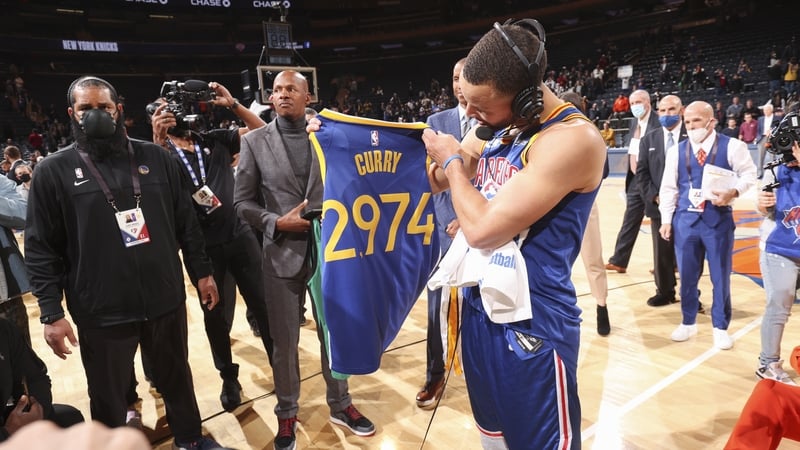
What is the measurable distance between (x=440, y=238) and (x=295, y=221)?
1.02 meters

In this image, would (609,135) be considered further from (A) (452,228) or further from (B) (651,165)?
(A) (452,228)

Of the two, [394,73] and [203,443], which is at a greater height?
[394,73]

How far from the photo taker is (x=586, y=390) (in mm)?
3352

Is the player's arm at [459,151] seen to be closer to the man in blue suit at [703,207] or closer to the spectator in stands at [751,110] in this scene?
the man in blue suit at [703,207]

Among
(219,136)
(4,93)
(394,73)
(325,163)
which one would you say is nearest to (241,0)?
(394,73)

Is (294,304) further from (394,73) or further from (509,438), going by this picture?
(394,73)

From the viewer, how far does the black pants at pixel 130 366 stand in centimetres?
239

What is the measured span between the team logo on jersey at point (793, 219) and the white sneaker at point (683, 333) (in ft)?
4.35

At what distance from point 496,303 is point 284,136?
5.78 feet

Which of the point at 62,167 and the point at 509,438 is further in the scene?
the point at 62,167

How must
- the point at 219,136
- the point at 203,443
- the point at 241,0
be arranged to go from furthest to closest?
the point at 241,0 → the point at 219,136 → the point at 203,443

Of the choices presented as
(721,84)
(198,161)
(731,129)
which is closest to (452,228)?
(198,161)

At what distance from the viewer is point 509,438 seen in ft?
5.19

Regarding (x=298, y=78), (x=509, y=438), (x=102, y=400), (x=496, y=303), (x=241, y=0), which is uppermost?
(x=241, y=0)
